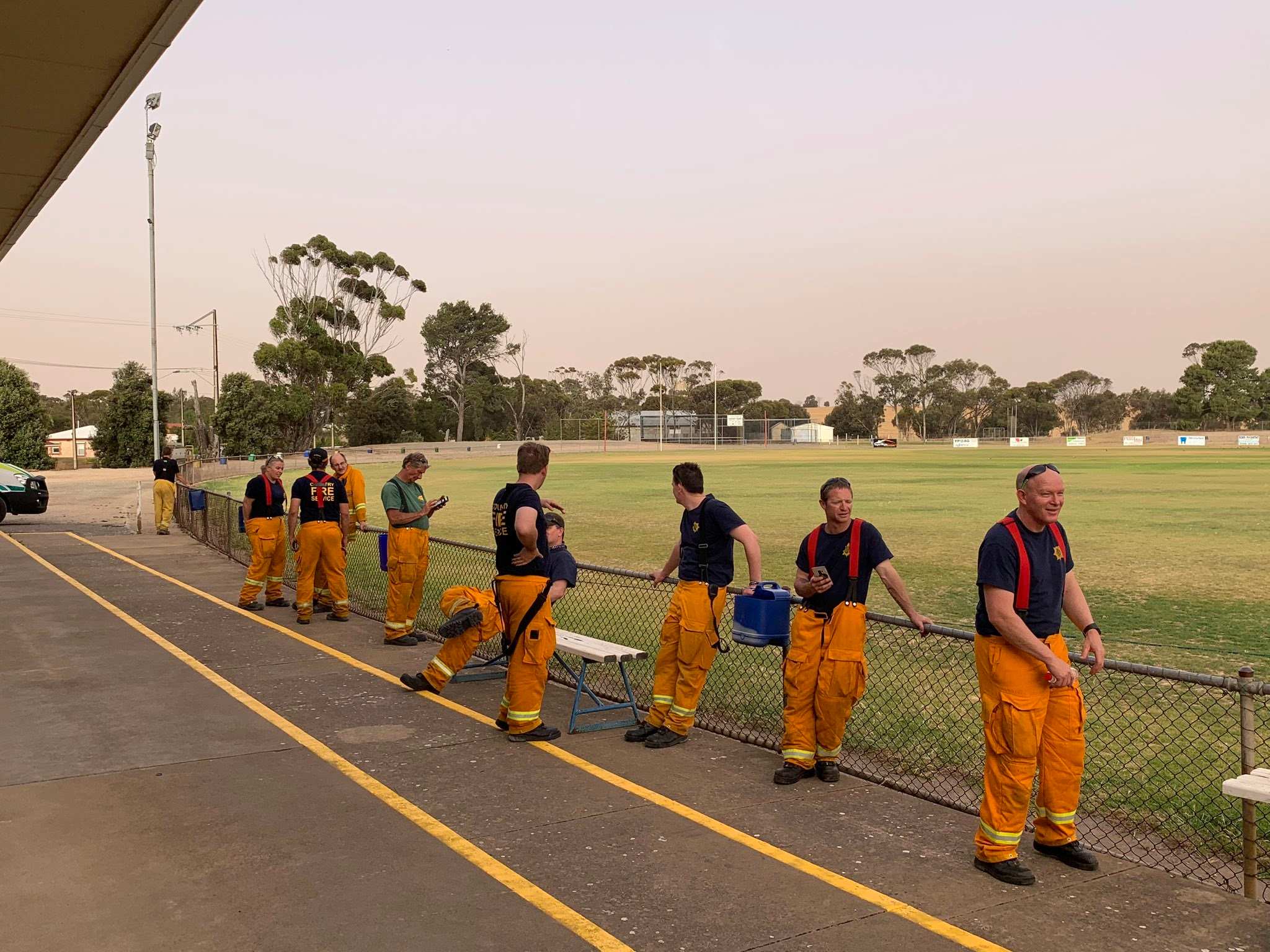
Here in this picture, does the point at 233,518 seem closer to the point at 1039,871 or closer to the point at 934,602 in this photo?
the point at 934,602

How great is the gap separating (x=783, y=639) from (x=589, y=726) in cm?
155

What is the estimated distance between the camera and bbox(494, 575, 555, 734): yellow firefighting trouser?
619 cm

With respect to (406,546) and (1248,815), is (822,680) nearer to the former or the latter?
(1248,815)

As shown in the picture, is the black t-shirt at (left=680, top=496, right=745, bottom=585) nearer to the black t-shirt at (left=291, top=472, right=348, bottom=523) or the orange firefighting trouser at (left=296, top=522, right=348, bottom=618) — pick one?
the black t-shirt at (left=291, top=472, right=348, bottom=523)

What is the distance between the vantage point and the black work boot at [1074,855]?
4414mm

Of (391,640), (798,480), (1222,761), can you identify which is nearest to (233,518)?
(391,640)

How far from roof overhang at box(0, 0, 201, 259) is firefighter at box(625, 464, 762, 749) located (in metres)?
4.33

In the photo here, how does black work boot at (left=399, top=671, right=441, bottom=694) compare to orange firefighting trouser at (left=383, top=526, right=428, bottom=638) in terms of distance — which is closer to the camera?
black work boot at (left=399, top=671, right=441, bottom=694)

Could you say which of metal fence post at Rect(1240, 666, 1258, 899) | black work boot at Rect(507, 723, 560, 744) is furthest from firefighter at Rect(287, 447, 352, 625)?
metal fence post at Rect(1240, 666, 1258, 899)

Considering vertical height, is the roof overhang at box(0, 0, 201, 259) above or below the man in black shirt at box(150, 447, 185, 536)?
above

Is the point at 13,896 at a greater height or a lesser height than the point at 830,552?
lesser

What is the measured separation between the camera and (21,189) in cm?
1072

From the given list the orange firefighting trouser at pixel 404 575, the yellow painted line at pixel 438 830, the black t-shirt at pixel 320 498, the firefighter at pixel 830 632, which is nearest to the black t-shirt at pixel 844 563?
the firefighter at pixel 830 632

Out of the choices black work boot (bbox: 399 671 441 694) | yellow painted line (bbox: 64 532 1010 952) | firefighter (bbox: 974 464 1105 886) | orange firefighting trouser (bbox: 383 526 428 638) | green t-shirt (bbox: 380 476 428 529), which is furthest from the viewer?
orange firefighting trouser (bbox: 383 526 428 638)
